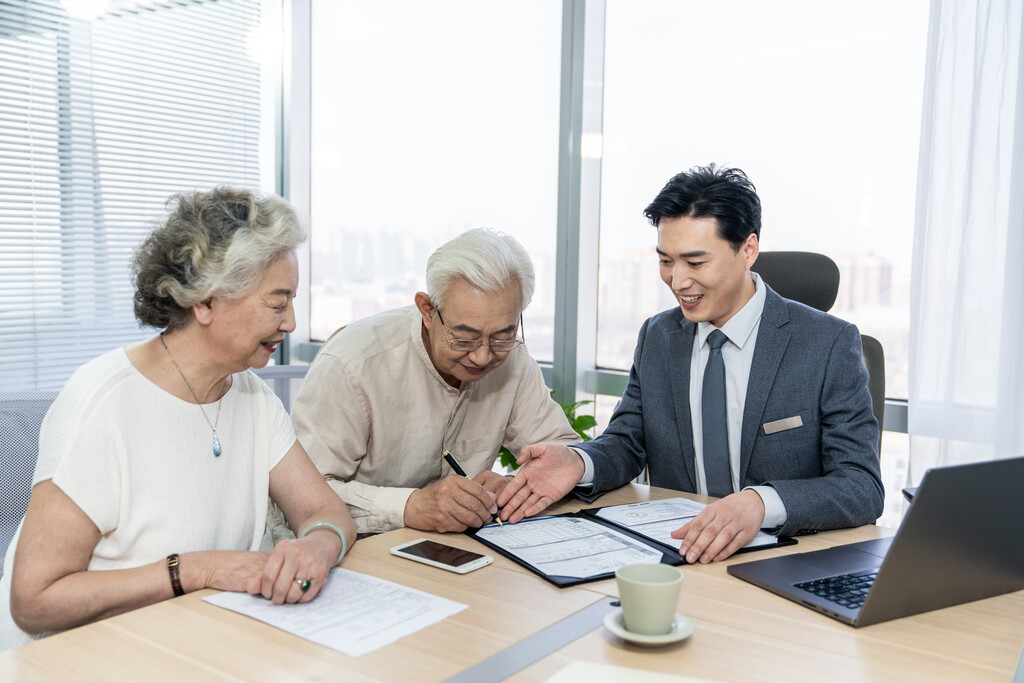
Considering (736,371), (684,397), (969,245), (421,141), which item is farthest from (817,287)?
(421,141)

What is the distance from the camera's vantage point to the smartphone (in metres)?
1.36

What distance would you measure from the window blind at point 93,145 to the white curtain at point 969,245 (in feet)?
8.88

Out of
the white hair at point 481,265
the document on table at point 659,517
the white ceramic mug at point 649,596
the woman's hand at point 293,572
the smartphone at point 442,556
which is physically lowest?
the document on table at point 659,517

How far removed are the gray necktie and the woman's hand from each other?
1054 mm

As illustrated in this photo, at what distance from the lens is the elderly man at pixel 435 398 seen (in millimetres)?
1702

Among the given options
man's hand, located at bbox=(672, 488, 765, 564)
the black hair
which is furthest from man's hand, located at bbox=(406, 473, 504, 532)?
the black hair

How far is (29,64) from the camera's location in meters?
3.32

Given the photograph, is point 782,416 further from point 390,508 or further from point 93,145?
point 93,145

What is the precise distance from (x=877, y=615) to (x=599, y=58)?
2.80 m

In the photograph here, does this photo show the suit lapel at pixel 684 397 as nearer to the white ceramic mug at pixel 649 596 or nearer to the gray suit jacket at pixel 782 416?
the gray suit jacket at pixel 782 416

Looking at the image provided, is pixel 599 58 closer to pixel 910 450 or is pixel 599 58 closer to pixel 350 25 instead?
pixel 350 25

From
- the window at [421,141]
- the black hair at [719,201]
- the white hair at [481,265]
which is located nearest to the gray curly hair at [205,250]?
the white hair at [481,265]

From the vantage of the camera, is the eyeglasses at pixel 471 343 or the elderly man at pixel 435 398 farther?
the eyeglasses at pixel 471 343

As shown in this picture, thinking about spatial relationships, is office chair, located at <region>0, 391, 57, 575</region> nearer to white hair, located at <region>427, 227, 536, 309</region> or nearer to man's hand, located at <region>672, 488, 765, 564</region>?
white hair, located at <region>427, 227, 536, 309</region>
